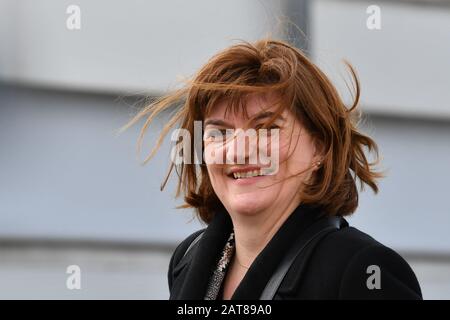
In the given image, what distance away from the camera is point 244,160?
1.38 metres

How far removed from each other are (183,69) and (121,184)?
409mm

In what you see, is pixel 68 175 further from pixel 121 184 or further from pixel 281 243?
pixel 281 243

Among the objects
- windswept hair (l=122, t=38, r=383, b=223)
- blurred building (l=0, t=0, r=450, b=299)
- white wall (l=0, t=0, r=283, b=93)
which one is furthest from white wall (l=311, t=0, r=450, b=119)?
windswept hair (l=122, t=38, r=383, b=223)

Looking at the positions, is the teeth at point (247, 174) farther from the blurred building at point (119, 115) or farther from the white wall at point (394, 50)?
the white wall at point (394, 50)

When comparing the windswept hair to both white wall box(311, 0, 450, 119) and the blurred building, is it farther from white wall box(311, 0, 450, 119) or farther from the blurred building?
white wall box(311, 0, 450, 119)

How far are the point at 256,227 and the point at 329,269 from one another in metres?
0.16

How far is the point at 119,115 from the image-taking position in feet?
9.23

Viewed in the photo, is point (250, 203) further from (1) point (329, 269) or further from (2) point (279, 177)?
(1) point (329, 269)

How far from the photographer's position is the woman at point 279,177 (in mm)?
1305

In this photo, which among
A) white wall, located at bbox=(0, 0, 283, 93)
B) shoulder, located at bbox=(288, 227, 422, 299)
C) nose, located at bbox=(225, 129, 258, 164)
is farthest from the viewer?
white wall, located at bbox=(0, 0, 283, 93)

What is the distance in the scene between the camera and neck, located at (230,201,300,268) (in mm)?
1395

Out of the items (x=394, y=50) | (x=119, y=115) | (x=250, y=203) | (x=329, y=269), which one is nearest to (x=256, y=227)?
(x=250, y=203)

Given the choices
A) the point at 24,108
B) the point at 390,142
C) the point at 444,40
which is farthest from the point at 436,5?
the point at 24,108
